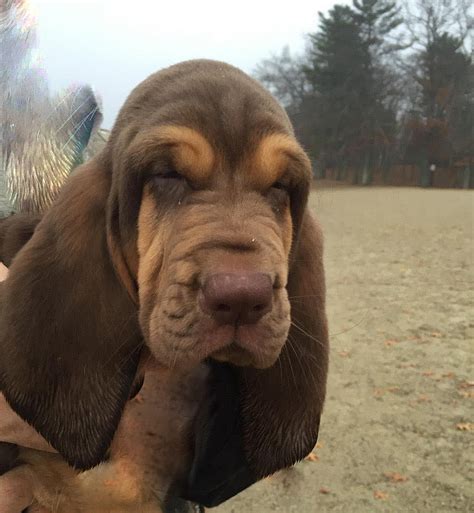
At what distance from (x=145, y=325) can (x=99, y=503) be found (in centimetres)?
68

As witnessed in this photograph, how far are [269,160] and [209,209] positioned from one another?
26cm

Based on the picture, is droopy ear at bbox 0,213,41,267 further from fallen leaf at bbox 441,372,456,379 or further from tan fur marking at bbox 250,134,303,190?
fallen leaf at bbox 441,372,456,379

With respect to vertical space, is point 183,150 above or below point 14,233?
above

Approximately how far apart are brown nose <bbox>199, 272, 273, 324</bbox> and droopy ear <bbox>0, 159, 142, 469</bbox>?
0.51m

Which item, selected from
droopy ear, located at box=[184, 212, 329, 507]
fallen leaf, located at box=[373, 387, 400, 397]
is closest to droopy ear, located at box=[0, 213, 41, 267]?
droopy ear, located at box=[184, 212, 329, 507]

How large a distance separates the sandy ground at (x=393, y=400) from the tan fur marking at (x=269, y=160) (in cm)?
82

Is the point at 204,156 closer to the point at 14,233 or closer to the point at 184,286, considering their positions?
the point at 184,286

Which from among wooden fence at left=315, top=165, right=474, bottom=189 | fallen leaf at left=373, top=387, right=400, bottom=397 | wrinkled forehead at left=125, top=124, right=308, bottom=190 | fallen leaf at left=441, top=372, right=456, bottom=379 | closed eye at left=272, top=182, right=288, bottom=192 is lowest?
fallen leaf at left=373, top=387, right=400, bottom=397

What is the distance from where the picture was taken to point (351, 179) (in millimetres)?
46656

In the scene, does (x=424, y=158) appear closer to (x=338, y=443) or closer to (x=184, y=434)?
(x=338, y=443)

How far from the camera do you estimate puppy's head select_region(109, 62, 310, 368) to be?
167 cm

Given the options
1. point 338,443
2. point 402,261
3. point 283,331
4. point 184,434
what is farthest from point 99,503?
point 402,261

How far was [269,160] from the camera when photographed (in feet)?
6.51

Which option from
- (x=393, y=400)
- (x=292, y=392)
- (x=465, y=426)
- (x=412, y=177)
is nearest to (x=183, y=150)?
(x=292, y=392)
